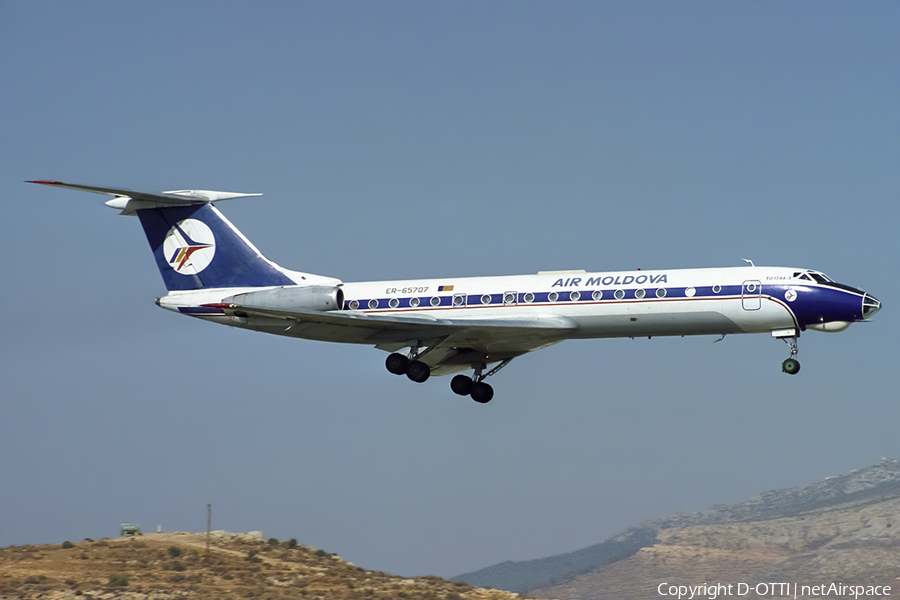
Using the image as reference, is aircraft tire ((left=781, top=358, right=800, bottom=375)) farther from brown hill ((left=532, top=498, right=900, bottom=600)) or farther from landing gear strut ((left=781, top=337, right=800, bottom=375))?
brown hill ((left=532, top=498, right=900, bottom=600))

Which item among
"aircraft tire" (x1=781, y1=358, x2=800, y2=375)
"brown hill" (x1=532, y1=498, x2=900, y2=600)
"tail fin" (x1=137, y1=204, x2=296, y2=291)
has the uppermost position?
"tail fin" (x1=137, y1=204, x2=296, y2=291)

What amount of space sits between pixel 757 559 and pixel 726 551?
138cm

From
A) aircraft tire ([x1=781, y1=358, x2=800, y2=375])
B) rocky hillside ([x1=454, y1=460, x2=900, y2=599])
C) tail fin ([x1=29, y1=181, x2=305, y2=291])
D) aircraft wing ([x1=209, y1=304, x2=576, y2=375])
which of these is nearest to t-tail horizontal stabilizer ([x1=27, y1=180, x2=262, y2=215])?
tail fin ([x1=29, y1=181, x2=305, y2=291])

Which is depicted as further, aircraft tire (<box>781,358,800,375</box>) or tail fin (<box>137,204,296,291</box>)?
tail fin (<box>137,204,296,291</box>)

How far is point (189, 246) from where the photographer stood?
109 ft

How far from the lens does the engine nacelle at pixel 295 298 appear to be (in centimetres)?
2995

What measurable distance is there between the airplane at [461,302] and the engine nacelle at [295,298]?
0.03 metres

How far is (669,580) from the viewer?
44.8 metres

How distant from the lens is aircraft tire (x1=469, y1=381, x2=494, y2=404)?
3378cm

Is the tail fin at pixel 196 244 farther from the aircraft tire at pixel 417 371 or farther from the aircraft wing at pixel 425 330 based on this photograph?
the aircraft tire at pixel 417 371

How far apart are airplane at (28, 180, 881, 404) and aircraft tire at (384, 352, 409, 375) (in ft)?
0.11

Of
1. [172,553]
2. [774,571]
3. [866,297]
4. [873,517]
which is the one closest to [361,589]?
[172,553]

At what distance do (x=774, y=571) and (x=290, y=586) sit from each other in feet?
77.6

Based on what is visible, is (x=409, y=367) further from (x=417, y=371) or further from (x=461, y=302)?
(x=461, y=302)
